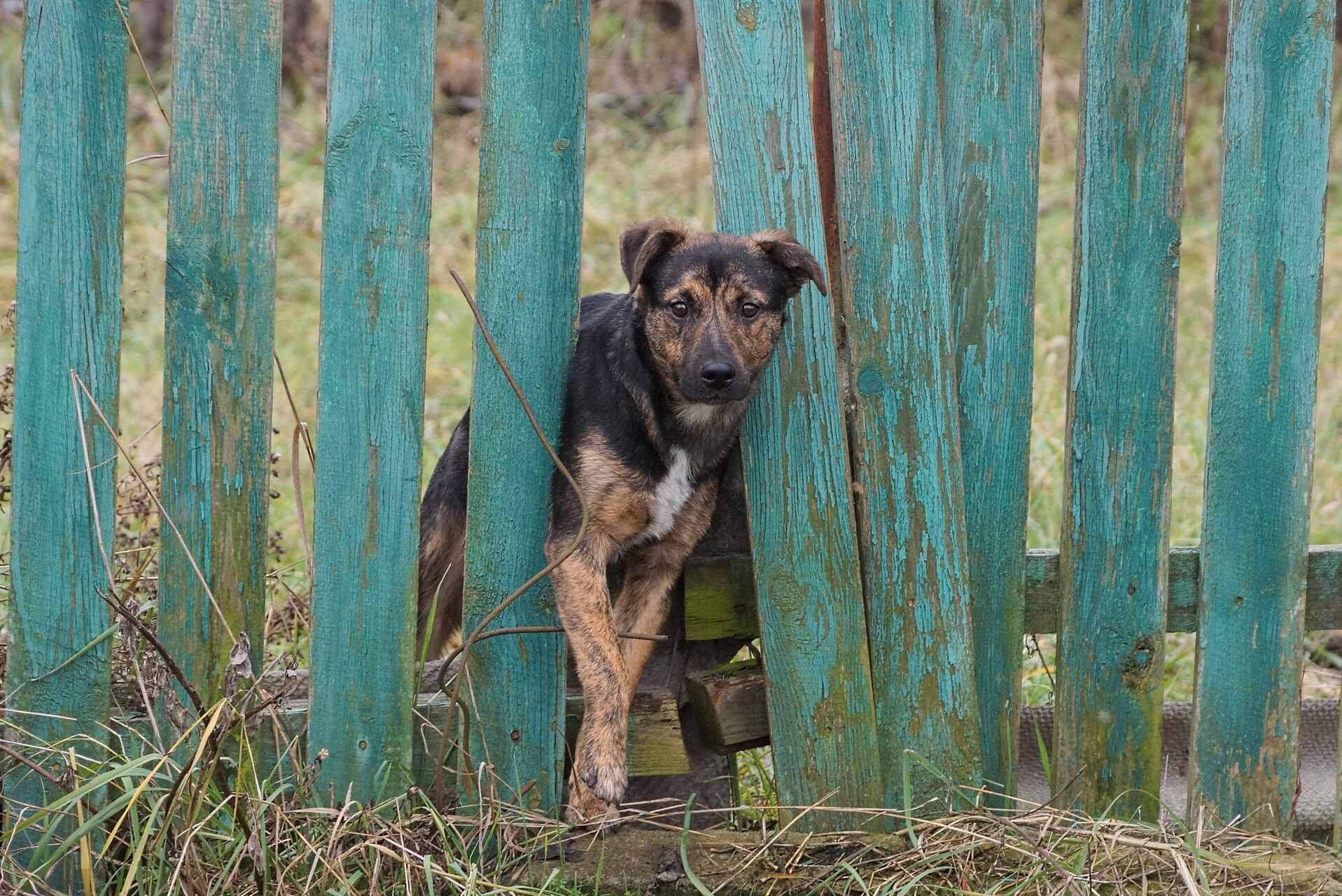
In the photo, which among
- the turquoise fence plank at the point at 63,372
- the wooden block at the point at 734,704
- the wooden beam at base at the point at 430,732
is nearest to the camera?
the turquoise fence plank at the point at 63,372

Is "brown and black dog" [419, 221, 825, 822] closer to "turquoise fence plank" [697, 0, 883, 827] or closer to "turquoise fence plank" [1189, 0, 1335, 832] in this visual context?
"turquoise fence plank" [697, 0, 883, 827]

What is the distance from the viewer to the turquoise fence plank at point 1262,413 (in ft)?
10.6

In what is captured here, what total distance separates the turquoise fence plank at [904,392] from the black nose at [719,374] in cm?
32

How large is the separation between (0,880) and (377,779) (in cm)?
85

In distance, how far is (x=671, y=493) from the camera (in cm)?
347

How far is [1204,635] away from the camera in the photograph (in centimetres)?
345

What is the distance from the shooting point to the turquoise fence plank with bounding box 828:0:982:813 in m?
3.24

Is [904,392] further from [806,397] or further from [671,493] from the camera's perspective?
[671,493]

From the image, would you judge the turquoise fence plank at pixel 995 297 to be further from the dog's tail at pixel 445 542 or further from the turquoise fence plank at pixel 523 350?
the dog's tail at pixel 445 542

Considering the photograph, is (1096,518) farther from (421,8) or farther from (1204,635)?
(421,8)

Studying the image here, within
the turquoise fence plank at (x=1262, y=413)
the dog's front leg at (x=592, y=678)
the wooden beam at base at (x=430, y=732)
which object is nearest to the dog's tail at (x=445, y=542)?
the wooden beam at base at (x=430, y=732)

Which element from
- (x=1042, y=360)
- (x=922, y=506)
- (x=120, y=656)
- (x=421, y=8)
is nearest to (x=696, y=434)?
(x=922, y=506)

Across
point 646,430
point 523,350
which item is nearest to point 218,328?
point 523,350

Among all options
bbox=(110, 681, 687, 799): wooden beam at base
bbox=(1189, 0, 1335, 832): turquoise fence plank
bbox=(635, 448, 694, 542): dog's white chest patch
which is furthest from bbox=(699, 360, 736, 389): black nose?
bbox=(1189, 0, 1335, 832): turquoise fence plank
